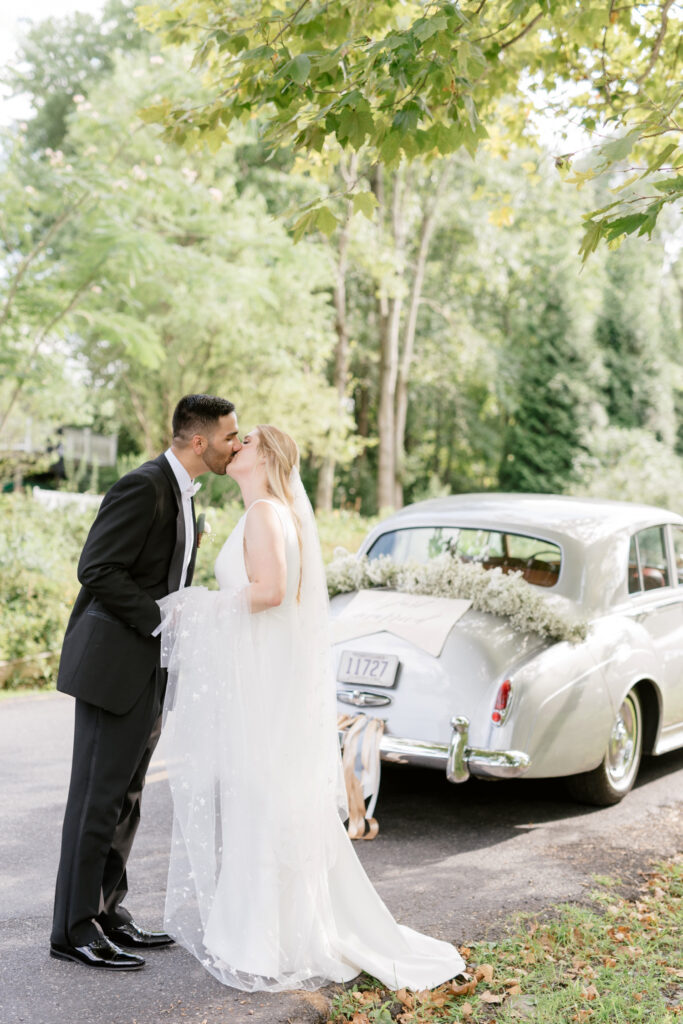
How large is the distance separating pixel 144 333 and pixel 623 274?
23.3 m

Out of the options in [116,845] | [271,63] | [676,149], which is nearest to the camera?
[116,845]

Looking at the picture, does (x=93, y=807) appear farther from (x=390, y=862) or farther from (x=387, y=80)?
(x=387, y=80)

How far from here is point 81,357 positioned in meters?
22.5

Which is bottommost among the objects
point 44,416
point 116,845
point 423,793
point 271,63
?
point 423,793

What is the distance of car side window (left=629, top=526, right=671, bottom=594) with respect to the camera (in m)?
7.04

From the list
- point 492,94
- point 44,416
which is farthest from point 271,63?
point 44,416

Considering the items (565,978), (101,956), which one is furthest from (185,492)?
(565,978)

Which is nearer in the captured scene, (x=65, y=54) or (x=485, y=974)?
(x=485, y=974)

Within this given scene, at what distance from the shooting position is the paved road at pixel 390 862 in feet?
12.4

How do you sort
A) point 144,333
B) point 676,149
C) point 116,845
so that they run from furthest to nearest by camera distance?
point 144,333 → point 676,149 → point 116,845

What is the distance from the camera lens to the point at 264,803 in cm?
402

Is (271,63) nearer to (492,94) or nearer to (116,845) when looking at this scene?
(492,94)

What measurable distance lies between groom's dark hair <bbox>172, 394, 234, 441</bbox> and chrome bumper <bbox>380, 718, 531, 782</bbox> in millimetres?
2383

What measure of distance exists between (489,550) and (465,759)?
5.59 ft
